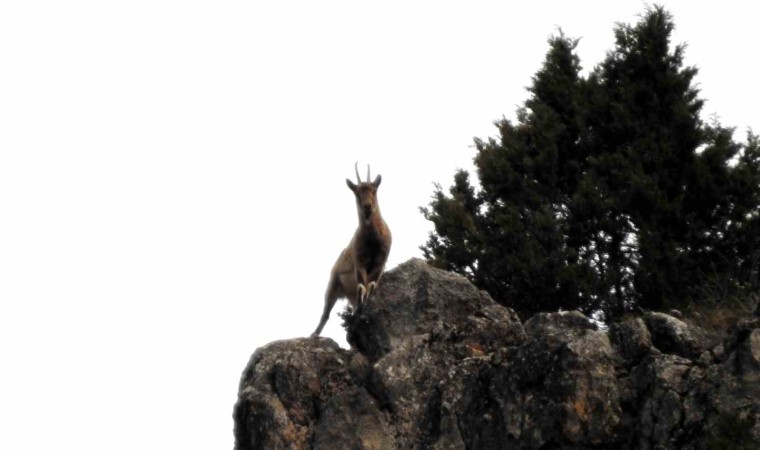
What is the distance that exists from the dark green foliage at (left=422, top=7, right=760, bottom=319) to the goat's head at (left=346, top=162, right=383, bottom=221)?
16.5 ft

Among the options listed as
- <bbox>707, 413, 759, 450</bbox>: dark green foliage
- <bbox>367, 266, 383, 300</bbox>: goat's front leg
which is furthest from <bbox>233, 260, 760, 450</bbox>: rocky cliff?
<bbox>367, 266, 383, 300</bbox>: goat's front leg

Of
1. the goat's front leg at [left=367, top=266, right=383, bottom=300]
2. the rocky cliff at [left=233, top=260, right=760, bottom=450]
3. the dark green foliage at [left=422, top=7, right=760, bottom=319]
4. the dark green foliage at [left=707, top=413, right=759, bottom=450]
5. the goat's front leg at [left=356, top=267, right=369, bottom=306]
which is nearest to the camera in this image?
the dark green foliage at [left=707, top=413, right=759, bottom=450]

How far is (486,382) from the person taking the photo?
62.4ft

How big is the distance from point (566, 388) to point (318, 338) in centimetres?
447

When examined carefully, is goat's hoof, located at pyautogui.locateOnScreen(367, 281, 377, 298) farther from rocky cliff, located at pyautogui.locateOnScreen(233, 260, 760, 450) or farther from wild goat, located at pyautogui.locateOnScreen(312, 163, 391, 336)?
rocky cliff, located at pyautogui.locateOnScreen(233, 260, 760, 450)

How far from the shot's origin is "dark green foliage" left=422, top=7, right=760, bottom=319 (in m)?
28.9

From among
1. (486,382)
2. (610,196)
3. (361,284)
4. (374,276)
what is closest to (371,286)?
(361,284)

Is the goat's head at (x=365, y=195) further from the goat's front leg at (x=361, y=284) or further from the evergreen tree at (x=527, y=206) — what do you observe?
the evergreen tree at (x=527, y=206)

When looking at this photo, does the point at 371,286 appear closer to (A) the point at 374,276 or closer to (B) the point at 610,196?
(A) the point at 374,276

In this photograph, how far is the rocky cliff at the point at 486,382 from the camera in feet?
56.2

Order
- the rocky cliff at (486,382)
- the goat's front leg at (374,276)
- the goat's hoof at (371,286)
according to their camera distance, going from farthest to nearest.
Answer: the goat's front leg at (374,276), the goat's hoof at (371,286), the rocky cliff at (486,382)

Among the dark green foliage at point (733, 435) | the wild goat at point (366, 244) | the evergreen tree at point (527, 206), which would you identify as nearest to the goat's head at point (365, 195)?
the wild goat at point (366, 244)

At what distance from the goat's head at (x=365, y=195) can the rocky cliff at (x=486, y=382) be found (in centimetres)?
222

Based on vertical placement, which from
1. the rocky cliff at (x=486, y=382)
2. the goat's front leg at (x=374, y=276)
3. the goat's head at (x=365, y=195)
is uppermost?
the goat's head at (x=365, y=195)
